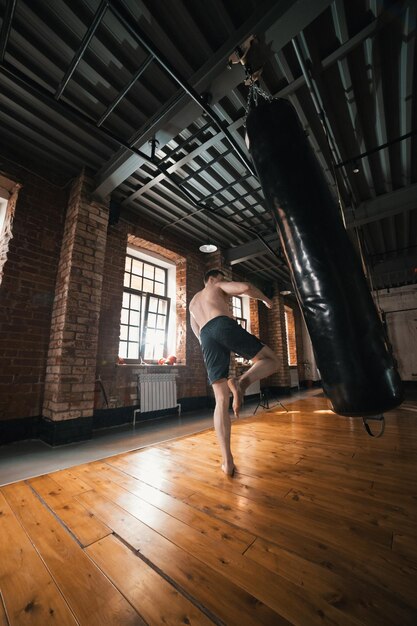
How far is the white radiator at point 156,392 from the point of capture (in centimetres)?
409

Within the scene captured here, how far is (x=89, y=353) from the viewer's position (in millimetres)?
3262

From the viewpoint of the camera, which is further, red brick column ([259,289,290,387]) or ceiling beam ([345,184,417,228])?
red brick column ([259,289,290,387])

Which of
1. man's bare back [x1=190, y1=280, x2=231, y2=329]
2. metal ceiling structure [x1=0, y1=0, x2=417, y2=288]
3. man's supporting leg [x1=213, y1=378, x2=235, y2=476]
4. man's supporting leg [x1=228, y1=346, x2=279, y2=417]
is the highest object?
metal ceiling structure [x1=0, y1=0, x2=417, y2=288]

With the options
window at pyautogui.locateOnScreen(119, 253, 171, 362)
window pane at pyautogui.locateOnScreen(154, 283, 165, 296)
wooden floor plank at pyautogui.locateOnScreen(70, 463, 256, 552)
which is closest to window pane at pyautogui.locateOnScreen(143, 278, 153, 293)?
window at pyautogui.locateOnScreen(119, 253, 171, 362)

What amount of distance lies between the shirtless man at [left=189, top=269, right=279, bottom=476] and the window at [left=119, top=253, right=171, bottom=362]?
2764mm

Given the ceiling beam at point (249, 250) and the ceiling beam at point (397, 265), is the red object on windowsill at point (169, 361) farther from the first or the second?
the ceiling beam at point (397, 265)

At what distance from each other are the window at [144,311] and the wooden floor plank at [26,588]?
3.34 m

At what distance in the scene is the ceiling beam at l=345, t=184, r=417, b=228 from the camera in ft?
→ 13.4

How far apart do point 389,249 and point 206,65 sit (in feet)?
20.9

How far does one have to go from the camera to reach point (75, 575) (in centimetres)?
97

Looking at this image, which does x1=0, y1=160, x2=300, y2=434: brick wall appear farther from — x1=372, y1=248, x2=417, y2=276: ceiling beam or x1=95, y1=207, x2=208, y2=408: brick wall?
x1=372, y1=248, x2=417, y2=276: ceiling beam

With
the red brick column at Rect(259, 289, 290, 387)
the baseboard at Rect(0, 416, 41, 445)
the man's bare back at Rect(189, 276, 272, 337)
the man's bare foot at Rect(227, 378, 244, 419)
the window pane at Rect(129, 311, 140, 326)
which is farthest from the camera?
the red brick column at Rect(259, 289, 290, 387)

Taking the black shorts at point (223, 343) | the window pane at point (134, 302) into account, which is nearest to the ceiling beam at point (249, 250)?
the window pane at point (134, 302)

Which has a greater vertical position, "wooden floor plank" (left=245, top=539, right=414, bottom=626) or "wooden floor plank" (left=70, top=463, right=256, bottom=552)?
"wooden floor plank" (left=245, top=539, right=414, bottom=626)
